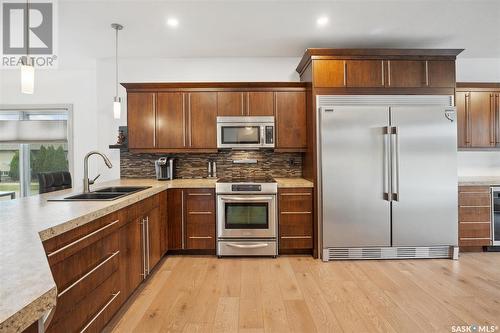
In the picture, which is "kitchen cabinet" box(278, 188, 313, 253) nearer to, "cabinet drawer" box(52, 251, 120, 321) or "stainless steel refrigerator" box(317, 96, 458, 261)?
"stainless steel refrigerator" box(317, 96, 458, 261)

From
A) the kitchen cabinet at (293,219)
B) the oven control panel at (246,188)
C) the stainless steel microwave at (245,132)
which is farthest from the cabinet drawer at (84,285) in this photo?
the stainless steel microwave at (245,132)

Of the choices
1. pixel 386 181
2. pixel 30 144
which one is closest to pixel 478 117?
pixel 386 181

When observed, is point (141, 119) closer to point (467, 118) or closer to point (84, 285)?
point (84, 285)

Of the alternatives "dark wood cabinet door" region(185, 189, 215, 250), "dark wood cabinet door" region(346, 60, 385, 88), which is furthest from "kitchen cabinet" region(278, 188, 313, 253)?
"dark wood cabinet door" region(346, 60, 385, 88)

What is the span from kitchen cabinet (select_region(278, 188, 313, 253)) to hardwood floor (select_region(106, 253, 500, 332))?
21cm

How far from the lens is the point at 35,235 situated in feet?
3.66

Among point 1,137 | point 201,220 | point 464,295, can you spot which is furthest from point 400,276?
point 1,137

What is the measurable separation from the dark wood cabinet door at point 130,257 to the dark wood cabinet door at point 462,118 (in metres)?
4.17

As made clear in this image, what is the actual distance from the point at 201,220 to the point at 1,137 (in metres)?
3.92

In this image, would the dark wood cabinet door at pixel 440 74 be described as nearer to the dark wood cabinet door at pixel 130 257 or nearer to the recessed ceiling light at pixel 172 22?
the recessed ceiling light at pixel 172 22

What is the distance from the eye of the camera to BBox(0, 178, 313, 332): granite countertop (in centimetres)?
59

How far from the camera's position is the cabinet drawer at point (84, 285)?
1322 millimetres
